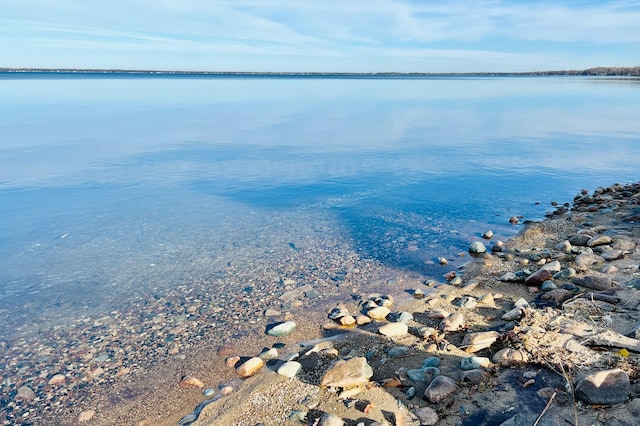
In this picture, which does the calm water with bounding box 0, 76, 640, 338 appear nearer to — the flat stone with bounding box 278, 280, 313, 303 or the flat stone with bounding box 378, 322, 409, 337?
the flat stone with bounding box 278, 280, 313, 303

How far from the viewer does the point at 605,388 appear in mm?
4387

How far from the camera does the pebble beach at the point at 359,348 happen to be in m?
4.95

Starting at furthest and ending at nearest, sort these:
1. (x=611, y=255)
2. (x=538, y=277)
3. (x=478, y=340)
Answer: (x=611, y=255), (x=538, y=277), (x=478, y=340)

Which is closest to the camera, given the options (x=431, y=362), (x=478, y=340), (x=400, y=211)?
(x=431, y=362)

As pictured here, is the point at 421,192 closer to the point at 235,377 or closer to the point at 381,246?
the point at 381,246

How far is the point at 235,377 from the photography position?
6.28 metres

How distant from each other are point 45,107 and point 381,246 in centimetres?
4375

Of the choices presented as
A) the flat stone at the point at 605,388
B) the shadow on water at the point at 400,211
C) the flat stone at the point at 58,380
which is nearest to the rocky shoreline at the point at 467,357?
the flat stone at the point at 605,388

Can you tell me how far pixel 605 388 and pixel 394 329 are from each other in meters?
2.99

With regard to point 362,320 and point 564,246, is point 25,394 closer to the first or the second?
point 362,320

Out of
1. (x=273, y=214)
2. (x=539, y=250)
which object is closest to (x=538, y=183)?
(x=539, y=250)

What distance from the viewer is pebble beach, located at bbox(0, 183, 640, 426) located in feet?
16.2

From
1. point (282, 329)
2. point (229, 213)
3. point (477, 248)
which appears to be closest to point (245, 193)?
point (229, 213)

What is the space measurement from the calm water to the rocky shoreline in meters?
2.10
